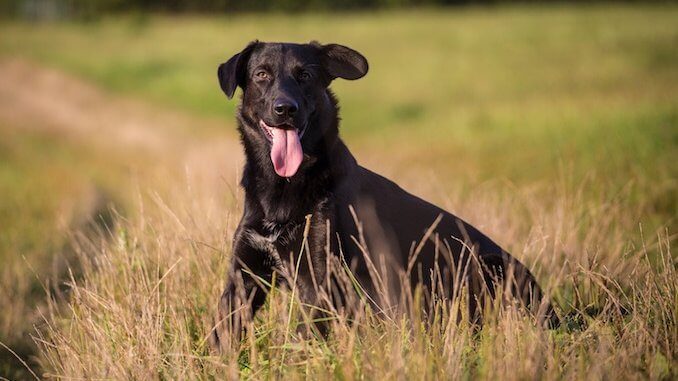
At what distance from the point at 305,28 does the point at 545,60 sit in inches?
602

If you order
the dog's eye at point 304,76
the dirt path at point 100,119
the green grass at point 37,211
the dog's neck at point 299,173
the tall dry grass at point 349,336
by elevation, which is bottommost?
the green grass at point 37,211

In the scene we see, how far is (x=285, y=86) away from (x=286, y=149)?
0.33m

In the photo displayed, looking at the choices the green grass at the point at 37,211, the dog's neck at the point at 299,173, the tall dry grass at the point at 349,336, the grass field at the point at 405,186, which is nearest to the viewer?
the tall dry grass at the point at 349,336

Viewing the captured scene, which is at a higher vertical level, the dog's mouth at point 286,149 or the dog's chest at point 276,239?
the dog's mouth at point 286,149

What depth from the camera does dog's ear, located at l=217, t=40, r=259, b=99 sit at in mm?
4855

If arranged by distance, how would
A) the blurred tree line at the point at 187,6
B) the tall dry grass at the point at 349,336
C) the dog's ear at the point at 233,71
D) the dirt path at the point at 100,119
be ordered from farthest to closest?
the blurred tree line at the point at 187,6 < the dirt path at the point at 100,119 < the dog's ear at the point at 233,71 < the tall dry grass at the point at 349,336

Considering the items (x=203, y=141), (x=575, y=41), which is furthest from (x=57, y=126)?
(x=575, y=41)

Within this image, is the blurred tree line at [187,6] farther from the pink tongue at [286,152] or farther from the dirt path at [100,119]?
the pink tongue at [286,152]

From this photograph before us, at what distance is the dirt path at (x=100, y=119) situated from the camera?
53.9 ft

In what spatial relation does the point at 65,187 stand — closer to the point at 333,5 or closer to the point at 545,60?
the point at 545,60

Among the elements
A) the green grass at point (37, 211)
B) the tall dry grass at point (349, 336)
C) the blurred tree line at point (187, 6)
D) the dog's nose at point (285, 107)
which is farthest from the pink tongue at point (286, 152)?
the blurred tree line at point (187, 6)

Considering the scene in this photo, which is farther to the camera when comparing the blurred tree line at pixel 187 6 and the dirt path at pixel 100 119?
the blurred tree line at pixel 187 6

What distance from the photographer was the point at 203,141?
17.8 m

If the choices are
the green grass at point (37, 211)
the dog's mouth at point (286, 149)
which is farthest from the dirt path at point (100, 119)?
the dog's mouth at point (286, 149)
